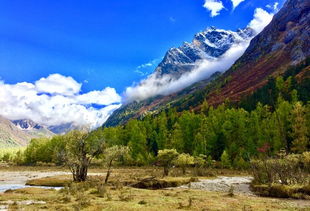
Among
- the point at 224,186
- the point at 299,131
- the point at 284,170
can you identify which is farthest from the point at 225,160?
the point at 284,170

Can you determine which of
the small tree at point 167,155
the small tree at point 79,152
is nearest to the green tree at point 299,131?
the small tree at point 167,155

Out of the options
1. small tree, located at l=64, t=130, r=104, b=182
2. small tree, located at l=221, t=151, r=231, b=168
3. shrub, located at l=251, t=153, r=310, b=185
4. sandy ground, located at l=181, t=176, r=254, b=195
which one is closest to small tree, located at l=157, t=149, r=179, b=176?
sandy ground, located at l=181, t=176, r=254, b=195

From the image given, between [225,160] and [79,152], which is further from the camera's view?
[225,160]

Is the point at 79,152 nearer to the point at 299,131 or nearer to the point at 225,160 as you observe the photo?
the point at 225,160

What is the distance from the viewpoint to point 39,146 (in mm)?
→ 155625

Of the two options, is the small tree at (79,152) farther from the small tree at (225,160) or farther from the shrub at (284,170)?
the small tree at (225,160)

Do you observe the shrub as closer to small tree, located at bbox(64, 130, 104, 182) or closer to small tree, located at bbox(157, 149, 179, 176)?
small tree, located at bbox(157, 149, 179, 176)

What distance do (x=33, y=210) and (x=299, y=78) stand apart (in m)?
162

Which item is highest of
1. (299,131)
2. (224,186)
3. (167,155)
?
(299,131)

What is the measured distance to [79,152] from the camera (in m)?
54.4

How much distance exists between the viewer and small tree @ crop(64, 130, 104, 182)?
53094 mm

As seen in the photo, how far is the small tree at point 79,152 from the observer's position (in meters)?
53.1

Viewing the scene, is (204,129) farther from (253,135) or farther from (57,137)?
(57,137)

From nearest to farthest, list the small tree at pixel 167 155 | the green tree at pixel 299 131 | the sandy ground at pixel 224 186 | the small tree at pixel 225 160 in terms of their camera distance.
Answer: the sandy ground at pixel 224 186 < the small tree at pixel 167 155 < the green tree at pixel 299 131 < the small tree at pixel 225 160
